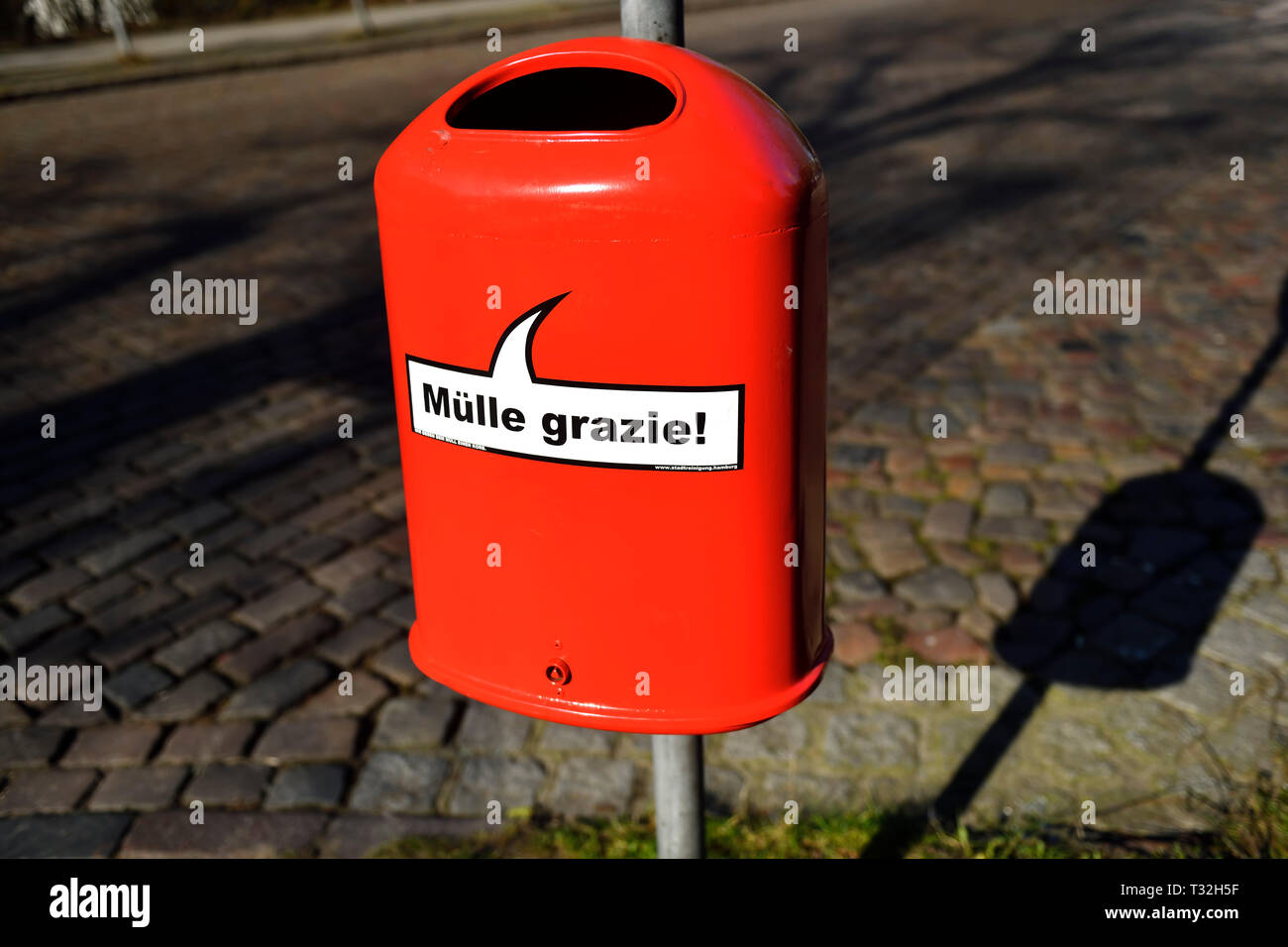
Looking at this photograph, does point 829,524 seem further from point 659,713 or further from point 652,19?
point 652,19

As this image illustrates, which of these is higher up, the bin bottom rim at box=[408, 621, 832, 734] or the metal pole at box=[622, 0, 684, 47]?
the metal pole at box=[622, 0, 684, 47]

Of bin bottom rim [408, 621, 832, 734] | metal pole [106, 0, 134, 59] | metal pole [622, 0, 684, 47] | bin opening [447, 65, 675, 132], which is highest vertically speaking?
metal pole [622, 0, 684, 47]

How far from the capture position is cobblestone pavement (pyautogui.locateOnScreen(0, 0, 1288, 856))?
2883 millimetres

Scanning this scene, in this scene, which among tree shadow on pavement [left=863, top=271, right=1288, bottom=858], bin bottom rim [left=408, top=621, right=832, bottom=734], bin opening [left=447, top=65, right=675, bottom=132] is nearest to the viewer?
→ bin bottom rim [left=408, top=621, right=832, bottom=734]

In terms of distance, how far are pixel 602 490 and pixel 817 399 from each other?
364 mm

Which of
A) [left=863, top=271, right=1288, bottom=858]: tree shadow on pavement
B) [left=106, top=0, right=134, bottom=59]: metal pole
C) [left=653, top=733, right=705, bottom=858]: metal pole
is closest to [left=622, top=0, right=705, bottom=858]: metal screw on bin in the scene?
[left=653, top=733, right=705, bottom=858]: metal pole

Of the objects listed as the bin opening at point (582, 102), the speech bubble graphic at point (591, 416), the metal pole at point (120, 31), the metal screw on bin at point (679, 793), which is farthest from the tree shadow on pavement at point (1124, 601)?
the metal pole at point (120, 31)

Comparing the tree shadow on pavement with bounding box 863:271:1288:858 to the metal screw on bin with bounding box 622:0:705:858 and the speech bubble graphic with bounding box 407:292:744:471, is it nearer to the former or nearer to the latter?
the metal screw on bin with bounding box 622:0:705:858

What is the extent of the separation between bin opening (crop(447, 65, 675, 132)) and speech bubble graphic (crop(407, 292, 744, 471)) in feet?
1.67

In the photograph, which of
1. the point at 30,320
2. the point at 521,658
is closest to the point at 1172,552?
the point at 521,658

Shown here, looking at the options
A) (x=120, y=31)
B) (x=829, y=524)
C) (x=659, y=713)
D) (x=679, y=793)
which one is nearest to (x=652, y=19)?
(x=659, y=713)

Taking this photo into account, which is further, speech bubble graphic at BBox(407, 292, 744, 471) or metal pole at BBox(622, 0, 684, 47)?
metal pole at BBox(622, 0, 684, 47)

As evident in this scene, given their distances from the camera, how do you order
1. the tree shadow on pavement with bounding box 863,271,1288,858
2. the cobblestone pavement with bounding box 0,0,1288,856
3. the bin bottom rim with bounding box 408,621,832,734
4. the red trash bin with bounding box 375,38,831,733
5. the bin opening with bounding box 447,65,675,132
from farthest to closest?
the tree shadow on pavement with bounding box 863,271,1288,858
the cobblestone pavement with bounding box 0,0,1288,856
the bin opening with bounding box 447,65,675,132
the bin bottom rim with bounding box 408,621,832,734
the red trash bin with bounding box 375,38,831,733

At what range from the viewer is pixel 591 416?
1.57 metres
